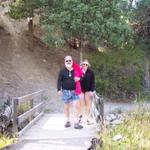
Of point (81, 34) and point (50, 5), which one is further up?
point (50, 5)

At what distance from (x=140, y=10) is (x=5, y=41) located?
315 inches

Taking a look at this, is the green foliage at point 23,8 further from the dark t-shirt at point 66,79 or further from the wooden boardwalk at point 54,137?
the dark t-shirt at point 66,79

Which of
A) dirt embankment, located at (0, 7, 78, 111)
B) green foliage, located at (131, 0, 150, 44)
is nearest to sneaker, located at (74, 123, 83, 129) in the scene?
dirt embankment, located at (0, 7, 78, 111)

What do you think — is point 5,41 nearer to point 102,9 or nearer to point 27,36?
point 27,36

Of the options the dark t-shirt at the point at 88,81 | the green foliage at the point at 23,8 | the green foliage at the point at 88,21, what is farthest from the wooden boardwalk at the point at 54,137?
the green foliage at the point at 23,8

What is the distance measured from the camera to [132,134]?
1029 cm

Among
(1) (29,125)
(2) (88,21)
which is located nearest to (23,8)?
(2) (88,21)

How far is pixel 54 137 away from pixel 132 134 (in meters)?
1.90

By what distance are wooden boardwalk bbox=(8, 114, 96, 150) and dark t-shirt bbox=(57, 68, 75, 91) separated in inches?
45.0

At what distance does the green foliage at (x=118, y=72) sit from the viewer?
961 inches

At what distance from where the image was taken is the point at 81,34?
73.6ft

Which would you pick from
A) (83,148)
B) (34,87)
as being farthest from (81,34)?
(83,148)

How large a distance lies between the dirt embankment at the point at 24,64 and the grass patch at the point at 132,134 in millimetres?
9057

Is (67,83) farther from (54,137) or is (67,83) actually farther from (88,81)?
(54,137)
